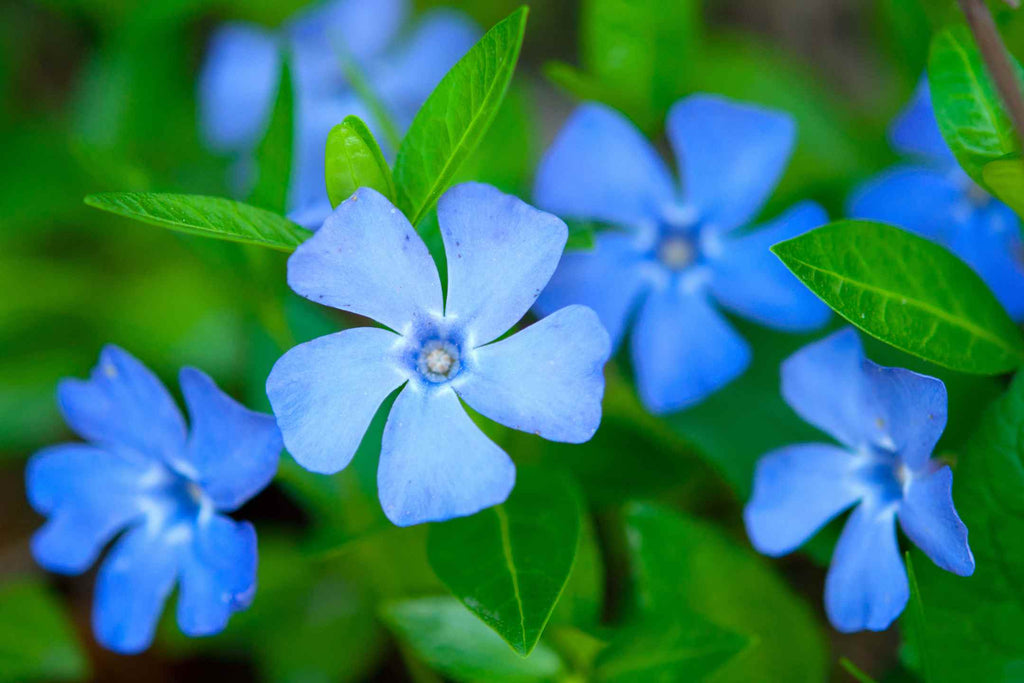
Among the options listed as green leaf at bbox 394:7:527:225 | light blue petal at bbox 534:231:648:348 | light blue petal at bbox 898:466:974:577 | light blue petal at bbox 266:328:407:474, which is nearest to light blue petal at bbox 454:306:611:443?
light blue petal at bbox 266:328:407:474

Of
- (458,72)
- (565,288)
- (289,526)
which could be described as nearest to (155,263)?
(289,526)

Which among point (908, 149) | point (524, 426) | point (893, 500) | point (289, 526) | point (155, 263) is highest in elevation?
point (908, 149)

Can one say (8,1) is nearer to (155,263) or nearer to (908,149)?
(155,263)

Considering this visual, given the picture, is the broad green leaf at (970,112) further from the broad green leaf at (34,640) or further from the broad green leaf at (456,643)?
the broad green leaf at (34,640)

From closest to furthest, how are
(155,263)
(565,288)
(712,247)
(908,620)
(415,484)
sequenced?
1. (415,484)
2. (908,620)
3. (565,288)
4. (712,247)
5. (155,263)

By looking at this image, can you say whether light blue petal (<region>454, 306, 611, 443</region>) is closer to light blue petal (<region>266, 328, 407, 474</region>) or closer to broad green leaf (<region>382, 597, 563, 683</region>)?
light blue petal (<region>266, 328, 407, 474</region>)

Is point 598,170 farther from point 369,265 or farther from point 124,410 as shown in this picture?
point 124,410

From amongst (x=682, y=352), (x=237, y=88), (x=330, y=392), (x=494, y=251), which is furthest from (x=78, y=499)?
(x=237, y=88)
